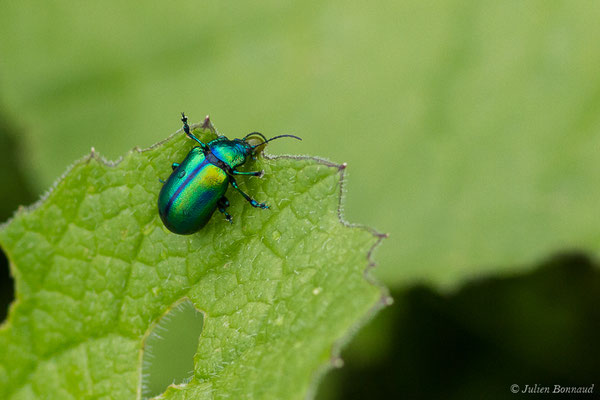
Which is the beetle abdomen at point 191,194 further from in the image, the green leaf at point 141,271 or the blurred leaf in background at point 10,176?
the blurred leaf in background at point 10,176

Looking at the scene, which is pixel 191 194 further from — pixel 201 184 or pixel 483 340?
pixel 483 340

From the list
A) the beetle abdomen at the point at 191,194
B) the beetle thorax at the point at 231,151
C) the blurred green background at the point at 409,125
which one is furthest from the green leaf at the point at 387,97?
the beetle abdomen at the point at 191,194

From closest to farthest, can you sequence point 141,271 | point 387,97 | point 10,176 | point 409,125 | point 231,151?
point 141,271 → point 231,151 → point 409,125 → point 387,97 → point 10,176

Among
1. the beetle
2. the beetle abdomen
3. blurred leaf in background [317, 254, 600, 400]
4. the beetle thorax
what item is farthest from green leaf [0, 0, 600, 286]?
the beetle abdomen

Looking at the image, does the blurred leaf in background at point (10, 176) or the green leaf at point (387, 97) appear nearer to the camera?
the green leaf at point (387, 97)

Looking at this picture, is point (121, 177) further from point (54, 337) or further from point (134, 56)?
point (134, 56)

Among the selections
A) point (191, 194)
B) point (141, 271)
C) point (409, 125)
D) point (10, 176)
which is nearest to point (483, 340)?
point (409, 125)

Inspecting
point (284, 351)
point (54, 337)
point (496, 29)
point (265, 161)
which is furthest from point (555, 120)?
point (54, 337)
